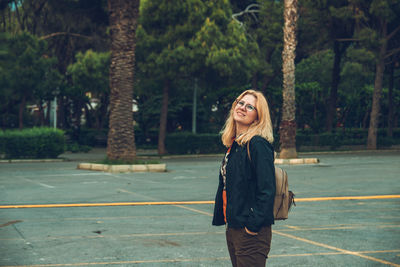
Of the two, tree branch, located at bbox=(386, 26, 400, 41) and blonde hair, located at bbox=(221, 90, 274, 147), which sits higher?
tree branch, located at bbox=(386, 26, 400, 41)

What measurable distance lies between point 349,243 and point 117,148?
14338 mm

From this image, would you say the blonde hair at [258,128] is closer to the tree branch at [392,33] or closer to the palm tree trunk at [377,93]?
the palm tree trunk at [377,93]

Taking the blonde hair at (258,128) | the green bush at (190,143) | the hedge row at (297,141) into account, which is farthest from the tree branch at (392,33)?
the blonde hair at (258,128)

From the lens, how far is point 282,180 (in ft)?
13.7

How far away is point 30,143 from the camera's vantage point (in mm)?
27938

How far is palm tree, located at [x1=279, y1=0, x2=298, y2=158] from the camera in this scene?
995 inches

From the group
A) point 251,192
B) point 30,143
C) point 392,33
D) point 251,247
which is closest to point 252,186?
point 251,192

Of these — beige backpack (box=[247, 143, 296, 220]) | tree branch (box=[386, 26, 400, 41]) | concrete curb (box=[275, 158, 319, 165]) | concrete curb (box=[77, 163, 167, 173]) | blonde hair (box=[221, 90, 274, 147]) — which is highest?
tree branch (box=[386, 26, 400, 41])

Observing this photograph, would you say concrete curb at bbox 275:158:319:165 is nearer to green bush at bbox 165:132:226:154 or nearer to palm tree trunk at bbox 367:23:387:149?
green bush at bbox 165:132:226:154

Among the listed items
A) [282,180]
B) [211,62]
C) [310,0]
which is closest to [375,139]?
[310,0]

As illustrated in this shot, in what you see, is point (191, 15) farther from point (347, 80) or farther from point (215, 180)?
point (347, 80)

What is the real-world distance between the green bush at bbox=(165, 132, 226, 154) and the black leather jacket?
27.5m

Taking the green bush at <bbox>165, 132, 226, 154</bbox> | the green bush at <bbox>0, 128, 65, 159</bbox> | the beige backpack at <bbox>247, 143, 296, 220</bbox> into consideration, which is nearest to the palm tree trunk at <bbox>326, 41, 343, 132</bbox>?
the green bush at <bbox>165, 132, 226, 154</bbox>

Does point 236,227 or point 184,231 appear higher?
point 236,227
